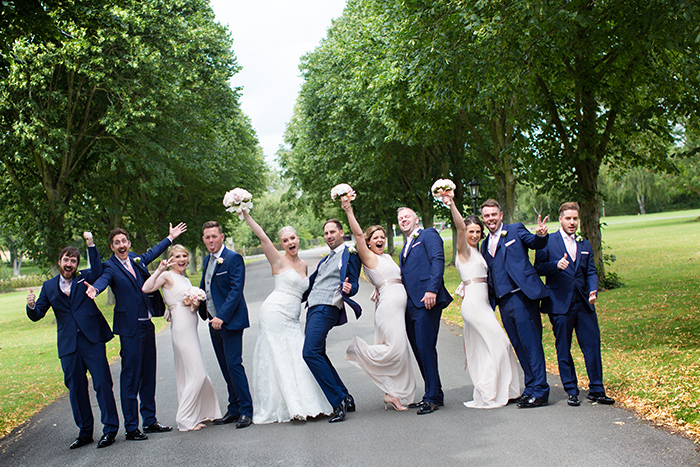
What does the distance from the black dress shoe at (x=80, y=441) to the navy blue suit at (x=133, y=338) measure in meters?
0.37

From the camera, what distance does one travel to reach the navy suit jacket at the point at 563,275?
6.91m

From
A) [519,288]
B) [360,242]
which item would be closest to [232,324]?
[360,242]

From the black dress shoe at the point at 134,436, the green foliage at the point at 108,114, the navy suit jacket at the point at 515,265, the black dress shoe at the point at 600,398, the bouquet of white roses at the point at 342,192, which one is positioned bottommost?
the black dress shoe at the point at 600,398

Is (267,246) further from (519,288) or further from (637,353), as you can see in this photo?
(637,353)

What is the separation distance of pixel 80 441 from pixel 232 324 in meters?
1.94

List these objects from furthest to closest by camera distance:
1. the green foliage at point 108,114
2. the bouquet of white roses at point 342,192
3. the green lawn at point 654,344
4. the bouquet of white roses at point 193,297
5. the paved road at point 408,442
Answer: the green foliage at point 108,114, the bouquet of white roses at point 193,297, the bouquet of white roses at point 342,192, the green lawn at point 654,344, the paved road at point 408,442

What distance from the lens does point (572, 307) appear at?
6.96 meters

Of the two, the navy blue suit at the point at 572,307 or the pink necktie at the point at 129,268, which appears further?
the pink necktie at the point at 129,268

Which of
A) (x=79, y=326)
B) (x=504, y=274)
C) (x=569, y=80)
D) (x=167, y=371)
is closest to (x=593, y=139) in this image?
(x=569, y=80)

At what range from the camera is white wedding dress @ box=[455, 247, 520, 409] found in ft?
22.6

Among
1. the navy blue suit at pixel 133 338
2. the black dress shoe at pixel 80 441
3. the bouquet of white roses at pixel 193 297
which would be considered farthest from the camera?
the bouquet of white roses at pixel 193 297

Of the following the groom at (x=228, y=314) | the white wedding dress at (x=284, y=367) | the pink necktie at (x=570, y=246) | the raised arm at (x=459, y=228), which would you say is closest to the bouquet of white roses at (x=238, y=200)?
Answer: the groom at (x=228, y=314)

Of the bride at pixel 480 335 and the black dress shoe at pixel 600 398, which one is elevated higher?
the bride at pixel 480 335

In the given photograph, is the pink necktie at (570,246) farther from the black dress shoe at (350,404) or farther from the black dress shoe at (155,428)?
the black dress shoe at (155,428)
